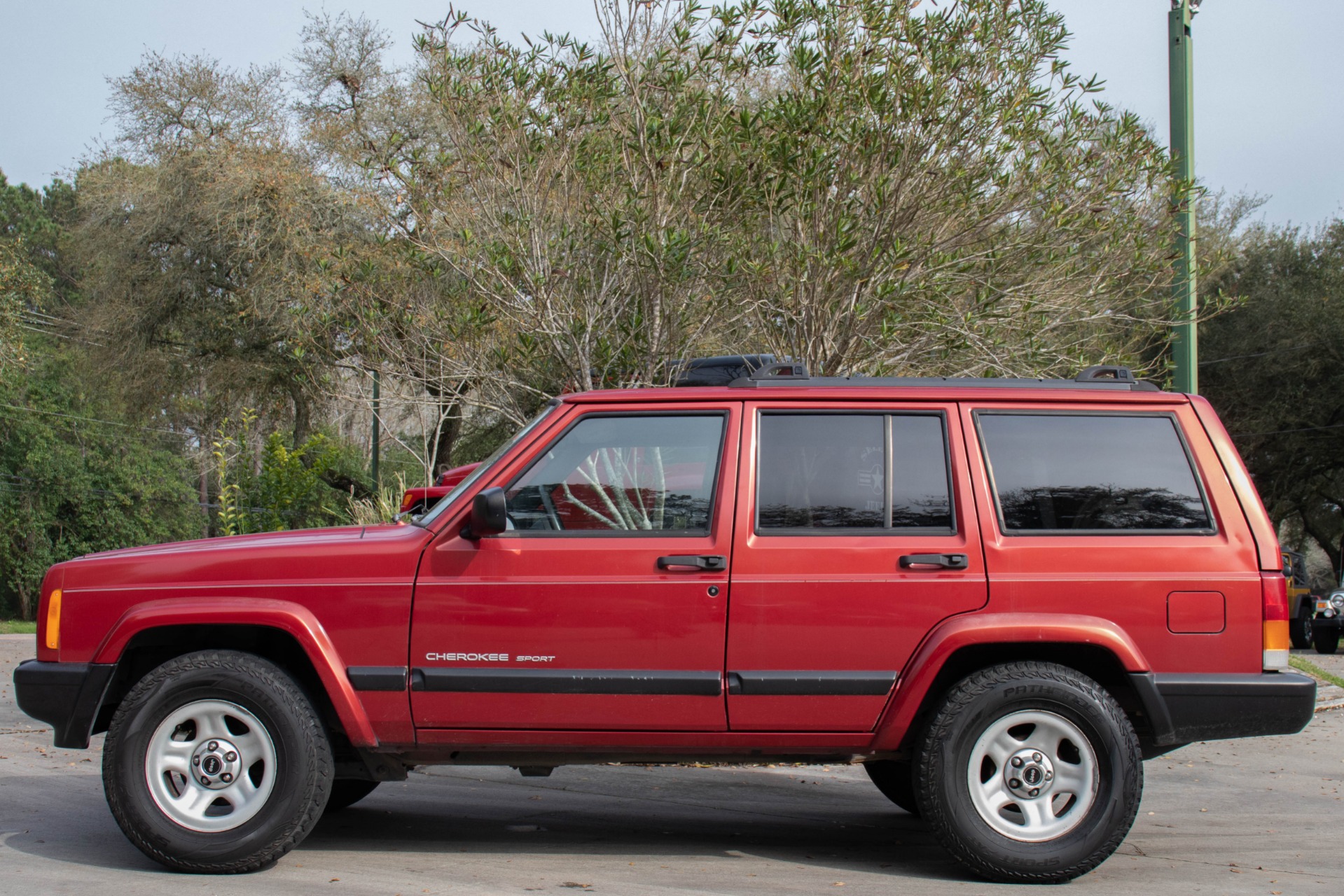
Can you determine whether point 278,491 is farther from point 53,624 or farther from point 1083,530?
point 1083,530

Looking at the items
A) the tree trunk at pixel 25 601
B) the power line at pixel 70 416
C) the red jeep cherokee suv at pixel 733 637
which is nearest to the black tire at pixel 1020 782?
the red jeep cherokee suv at pixel 733 637

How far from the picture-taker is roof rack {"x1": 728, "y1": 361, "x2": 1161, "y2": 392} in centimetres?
494

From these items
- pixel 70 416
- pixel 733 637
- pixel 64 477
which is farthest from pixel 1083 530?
pixel 70 416

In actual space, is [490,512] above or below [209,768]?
above

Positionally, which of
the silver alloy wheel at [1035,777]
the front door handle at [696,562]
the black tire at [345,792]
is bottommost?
the black tire at [345,792]

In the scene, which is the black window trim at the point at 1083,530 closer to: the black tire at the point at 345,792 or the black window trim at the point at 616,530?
the black window trim at the point at 616,530

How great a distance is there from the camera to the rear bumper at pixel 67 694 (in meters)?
4.66

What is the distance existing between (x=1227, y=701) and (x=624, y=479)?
8.07 ft

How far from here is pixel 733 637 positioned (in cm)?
457

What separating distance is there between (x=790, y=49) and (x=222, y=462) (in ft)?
32.2

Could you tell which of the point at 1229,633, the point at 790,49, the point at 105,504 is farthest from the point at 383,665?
the point at 105,504

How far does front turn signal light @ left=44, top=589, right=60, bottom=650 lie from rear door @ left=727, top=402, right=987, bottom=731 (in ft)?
8.73

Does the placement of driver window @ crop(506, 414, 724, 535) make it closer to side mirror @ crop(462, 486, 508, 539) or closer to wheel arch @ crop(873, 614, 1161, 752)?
side mirror @ crop(462, 486, 508, 539)

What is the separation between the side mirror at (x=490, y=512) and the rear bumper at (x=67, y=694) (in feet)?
5.11
